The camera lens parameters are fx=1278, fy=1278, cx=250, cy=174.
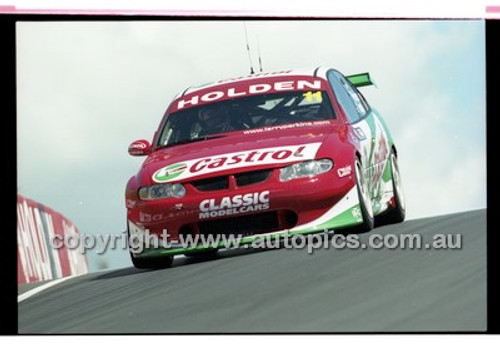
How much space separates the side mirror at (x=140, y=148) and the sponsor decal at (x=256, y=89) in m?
0.51

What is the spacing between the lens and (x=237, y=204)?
7867 millimetres

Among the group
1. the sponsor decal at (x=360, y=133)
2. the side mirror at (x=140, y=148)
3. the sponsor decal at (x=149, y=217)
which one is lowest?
the sponsor decal at (x=149, y=217)

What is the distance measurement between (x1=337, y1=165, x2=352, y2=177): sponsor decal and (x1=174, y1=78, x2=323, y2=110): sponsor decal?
1262mm

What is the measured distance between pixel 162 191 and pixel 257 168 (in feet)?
2.15

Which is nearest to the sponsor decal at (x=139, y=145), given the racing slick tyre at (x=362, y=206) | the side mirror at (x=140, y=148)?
the side mirror at (x=140, y=148)

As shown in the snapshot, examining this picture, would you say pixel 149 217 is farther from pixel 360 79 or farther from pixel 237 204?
pixel 360 79

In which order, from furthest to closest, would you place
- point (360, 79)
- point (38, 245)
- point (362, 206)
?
point (38, 245) < point (360, 79) < point (362, 206)

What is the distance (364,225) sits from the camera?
26.9 feet

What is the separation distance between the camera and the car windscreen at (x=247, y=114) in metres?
8.84

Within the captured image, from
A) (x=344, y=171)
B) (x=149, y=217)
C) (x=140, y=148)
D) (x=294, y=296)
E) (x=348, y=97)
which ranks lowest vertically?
(x=294, y=296)

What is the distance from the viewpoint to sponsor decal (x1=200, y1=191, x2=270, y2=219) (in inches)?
309
